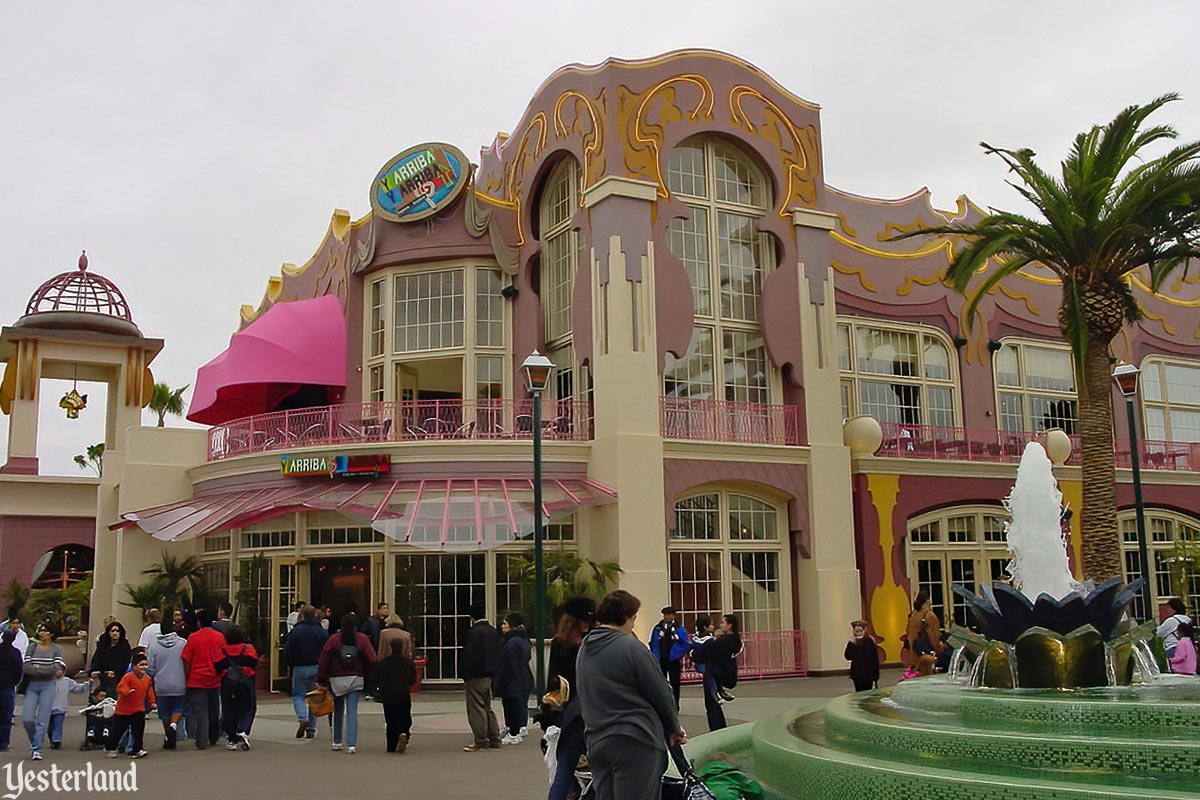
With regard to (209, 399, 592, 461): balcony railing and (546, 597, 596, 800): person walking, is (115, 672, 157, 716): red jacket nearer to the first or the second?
(546, 597, 596, 800): person walking

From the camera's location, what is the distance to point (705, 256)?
25766mm

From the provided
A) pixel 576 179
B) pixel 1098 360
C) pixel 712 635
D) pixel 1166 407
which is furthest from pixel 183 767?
pixel 1166 407

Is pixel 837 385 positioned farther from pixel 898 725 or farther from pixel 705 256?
pixel 898 725

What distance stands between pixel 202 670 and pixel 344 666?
1724mm

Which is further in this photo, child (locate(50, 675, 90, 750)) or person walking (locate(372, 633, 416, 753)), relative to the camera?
child (locate(50, 675, 90, 750))

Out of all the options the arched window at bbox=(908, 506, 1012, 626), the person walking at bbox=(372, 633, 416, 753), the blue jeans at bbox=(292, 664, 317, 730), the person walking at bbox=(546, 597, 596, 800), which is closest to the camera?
the person walking at bbox=(546, 597, 596, 800)

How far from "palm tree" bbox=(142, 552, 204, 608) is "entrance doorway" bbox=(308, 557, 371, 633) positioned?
3302 mm

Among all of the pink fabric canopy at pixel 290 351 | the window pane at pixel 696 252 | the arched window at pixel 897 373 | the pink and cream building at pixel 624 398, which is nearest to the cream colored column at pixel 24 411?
the pink and cream building at pixel 624 398

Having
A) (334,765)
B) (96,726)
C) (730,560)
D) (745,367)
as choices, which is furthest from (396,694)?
(745,367)

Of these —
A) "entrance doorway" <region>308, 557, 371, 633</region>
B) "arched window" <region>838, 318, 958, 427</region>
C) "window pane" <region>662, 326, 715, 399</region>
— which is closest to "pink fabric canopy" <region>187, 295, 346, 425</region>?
"entrance doorway" <region>308, 557, 371, 633</region>

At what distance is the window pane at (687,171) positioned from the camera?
25.6 meters

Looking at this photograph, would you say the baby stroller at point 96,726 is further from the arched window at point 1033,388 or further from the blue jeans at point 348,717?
the arched window at point 1033,388

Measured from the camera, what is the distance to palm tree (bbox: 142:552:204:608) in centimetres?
2503

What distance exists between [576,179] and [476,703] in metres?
14.5
